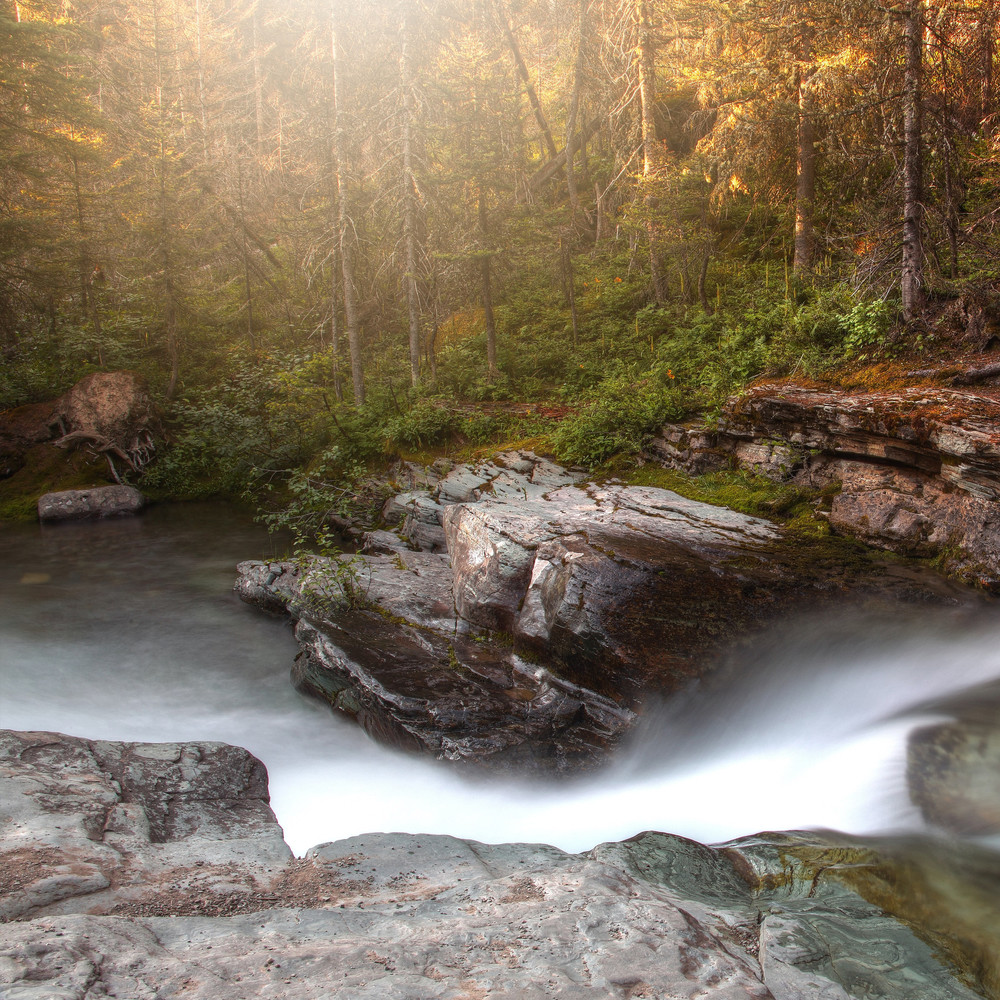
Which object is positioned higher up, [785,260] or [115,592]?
[785,260]

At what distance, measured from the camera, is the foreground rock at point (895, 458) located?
663 centimetres

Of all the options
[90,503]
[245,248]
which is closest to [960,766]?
[90,503]

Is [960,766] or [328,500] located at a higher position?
[328,500]

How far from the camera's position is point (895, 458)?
7625 mm

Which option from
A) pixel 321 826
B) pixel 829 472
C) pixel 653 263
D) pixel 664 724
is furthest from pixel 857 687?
pixel 653 263

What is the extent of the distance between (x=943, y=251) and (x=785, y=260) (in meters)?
5.46

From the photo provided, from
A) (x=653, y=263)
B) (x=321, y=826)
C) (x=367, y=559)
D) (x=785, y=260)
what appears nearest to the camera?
(x=321, y=826)

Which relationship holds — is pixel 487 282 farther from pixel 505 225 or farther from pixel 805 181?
pixel 805 181

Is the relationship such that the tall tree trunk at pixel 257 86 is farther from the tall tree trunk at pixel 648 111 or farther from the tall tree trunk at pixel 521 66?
the tall tree trunk at pixel 648 111

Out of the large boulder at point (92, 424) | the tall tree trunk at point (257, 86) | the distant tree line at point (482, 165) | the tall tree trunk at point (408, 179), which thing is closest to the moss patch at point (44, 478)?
the large boulder at point (92, 424)

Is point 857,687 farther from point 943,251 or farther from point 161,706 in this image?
point 161,706

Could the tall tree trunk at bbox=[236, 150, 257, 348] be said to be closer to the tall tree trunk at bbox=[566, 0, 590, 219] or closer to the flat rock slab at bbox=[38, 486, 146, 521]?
the flat rock slab at bbox=[38, 486, 146, 521]

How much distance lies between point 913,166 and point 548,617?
8446 mm

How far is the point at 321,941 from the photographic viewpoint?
2797mm
